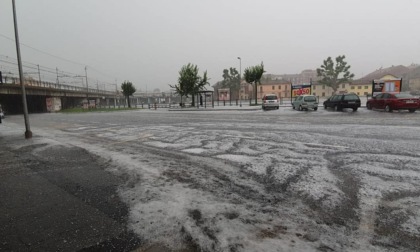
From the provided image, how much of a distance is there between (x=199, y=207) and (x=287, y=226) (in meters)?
1.20

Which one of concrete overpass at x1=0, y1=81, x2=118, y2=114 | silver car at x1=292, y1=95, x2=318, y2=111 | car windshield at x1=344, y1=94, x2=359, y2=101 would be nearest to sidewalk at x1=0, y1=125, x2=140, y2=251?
car windshield at x1=344, y1=94, x2=359, y2=101

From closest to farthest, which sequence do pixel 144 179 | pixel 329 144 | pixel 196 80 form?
pixel 144 179 → pixel 329 144 → pixel 196 80

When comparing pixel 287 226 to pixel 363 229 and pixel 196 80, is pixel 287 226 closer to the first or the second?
pixel 363 229

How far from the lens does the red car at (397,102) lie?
56.5 feet

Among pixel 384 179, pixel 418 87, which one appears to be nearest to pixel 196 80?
pixel 384 179

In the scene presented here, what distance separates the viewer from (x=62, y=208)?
3.61 meters

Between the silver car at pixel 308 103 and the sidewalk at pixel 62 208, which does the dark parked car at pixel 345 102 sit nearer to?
the silver car at pixel 308 103

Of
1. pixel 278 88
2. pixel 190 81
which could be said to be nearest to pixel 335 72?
pixel 278 88

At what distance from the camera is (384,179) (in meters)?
4.33

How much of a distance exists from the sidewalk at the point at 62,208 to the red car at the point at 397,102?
20043 millimetres

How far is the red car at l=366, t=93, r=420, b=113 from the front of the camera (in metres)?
17.2

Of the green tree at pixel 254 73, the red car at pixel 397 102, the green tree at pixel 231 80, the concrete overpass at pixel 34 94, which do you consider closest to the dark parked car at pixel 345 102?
the red car at pixel 397 102

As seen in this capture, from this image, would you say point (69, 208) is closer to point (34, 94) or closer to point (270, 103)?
point (270, 103)

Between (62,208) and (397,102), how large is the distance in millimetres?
21187
